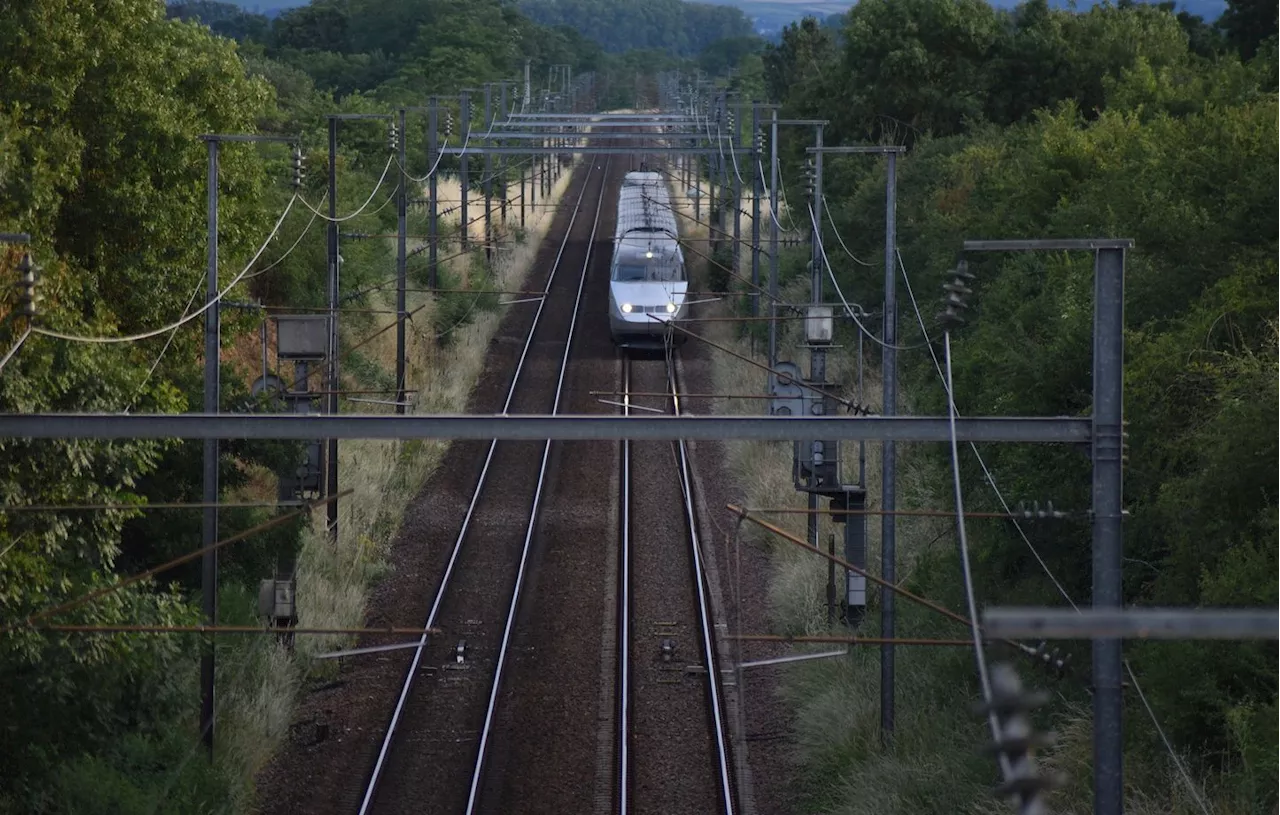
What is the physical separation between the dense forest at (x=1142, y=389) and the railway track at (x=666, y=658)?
943 mm

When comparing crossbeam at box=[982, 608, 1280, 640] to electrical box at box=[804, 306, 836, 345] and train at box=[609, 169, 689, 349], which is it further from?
train at box=[609, 169, 689, 349]

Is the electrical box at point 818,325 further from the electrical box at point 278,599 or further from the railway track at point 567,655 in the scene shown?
the electrical box at point 278,599

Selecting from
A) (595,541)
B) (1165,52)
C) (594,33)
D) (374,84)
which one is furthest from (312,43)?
(594,33)

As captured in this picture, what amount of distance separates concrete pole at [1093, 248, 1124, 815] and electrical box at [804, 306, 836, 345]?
883 cm

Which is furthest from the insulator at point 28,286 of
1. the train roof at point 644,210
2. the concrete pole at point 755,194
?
the train roof at point 644,210

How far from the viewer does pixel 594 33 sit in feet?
643

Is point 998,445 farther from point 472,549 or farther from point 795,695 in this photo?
point 472,549

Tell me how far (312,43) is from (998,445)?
244 feet

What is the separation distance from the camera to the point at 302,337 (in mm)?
16812

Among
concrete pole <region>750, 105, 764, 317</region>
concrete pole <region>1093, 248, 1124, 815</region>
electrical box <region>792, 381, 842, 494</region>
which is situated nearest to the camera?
concrete pole <region>1093, 248, 1124, 815</region>

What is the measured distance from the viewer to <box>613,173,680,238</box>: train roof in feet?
105

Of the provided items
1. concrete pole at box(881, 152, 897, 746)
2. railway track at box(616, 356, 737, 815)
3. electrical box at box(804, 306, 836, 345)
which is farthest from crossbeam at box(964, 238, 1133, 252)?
electrical box at box(804, 306, 836, 345)

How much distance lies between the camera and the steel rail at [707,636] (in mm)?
13594

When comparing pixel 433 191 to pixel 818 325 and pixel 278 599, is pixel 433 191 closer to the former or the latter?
pixel 818 325
